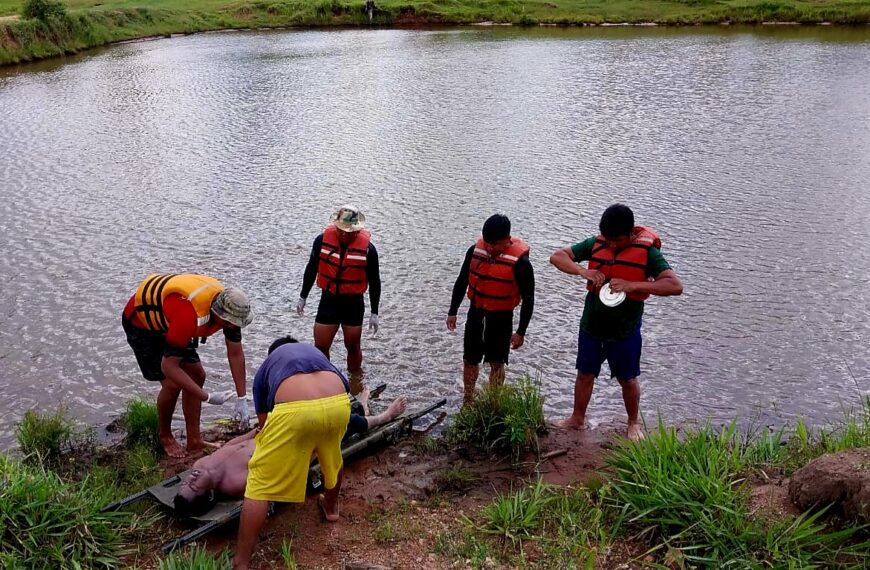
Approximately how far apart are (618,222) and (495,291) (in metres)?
1.45

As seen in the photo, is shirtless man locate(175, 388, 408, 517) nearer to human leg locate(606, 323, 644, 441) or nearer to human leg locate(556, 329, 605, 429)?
human leg locate(556, 329, 605, 429)

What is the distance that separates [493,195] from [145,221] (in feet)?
21.9

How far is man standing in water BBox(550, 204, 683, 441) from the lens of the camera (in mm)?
5934

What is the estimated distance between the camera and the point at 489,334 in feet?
23.2

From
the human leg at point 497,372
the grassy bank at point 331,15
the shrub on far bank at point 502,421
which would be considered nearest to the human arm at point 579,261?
the shrub on far bank at point 502,421

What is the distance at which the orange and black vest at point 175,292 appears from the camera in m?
5.92

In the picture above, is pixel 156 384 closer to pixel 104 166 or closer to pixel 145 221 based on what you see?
pixel 145 221

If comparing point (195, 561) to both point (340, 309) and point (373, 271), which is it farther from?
point (373, 271)

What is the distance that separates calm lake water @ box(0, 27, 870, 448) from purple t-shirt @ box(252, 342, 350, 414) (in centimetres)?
288

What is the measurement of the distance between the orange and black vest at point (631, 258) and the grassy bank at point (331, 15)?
33.7m

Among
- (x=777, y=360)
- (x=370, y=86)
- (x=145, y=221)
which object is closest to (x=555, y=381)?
(x=777, y=360)

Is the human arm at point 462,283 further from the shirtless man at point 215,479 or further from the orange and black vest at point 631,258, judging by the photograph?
the shirtless man at point 215,479

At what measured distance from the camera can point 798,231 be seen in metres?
11.7

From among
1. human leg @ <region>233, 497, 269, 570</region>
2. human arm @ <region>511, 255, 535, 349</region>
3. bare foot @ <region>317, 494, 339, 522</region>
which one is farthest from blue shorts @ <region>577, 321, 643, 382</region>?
human leg @ <region>233, 497, 269, 570</region>
